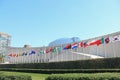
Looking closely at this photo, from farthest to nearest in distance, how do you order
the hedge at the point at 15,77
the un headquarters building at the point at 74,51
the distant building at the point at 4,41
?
the distant building at the point at 4,41 < the un headquarters building at the point at 74,51 < the hedge at the point at 15,77

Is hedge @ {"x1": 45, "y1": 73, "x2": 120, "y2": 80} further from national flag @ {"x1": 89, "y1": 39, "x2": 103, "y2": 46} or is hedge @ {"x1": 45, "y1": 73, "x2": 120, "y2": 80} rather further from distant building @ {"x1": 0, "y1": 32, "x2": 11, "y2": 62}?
distant building @ {"x1": 0, "y1": 32, "x2": 11, "y2": 62}

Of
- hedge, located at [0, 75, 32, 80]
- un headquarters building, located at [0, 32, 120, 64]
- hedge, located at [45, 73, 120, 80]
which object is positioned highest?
un headquarters building, located at [0, 32, 120, 64]

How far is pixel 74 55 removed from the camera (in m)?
38.5

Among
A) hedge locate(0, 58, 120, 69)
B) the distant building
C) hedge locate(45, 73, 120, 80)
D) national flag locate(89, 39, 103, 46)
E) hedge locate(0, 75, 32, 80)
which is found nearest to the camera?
hedge locate(45, 73, 120, 80)

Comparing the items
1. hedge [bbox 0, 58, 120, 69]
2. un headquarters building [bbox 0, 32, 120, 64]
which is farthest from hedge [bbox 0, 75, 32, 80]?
un headquarters building [bbox 0, 32, 120, 64]

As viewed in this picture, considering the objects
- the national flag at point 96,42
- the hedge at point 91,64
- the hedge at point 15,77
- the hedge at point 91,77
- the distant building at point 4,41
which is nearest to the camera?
the hedge at point 91,77

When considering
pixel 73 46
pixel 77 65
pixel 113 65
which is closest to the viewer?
pixel 113 65

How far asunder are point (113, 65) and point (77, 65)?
5144mm

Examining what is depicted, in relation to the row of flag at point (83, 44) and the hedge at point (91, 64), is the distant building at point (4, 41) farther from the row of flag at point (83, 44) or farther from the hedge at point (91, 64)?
the hedge at point (91, 64)

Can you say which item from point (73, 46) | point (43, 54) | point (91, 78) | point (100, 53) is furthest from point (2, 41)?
point (91, 78)

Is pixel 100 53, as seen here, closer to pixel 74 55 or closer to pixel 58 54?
pixel 74 55

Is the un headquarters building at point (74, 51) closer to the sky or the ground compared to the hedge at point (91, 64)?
closer to the sky

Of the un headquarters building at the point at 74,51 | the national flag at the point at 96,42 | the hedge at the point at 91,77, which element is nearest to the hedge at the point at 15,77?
the hedge at the point at 91,77

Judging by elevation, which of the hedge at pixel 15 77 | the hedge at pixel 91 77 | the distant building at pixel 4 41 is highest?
the distant building at pixel 4 41
